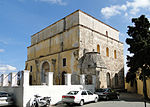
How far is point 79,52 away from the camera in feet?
76.4

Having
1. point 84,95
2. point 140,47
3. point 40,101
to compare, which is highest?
point 140,47

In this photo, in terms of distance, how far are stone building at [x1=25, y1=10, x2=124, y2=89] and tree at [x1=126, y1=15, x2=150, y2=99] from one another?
5.04m

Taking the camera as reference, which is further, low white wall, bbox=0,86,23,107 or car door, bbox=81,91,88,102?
car door, bbox=81,91,88,102

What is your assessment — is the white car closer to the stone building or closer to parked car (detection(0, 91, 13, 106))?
parked car (detection(0, 91, 13, 106))

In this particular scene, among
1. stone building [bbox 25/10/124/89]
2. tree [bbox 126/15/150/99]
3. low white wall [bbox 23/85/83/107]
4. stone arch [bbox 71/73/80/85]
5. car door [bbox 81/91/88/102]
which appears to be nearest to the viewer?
low white wall [bbox 23/85/83/107]

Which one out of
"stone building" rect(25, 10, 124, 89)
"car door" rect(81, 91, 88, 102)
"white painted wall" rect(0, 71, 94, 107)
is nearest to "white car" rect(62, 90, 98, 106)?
"car door" rect(81, 91, 88, 102)

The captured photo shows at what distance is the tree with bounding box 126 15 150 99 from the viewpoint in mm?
17078

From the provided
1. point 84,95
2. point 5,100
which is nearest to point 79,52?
point 84,95

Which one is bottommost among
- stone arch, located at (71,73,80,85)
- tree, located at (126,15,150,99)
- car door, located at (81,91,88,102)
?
car door, located at (81,91,88,102)

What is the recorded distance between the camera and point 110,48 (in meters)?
30.2

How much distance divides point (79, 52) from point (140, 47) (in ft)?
29.7

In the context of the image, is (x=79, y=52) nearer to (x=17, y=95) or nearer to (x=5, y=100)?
(x=17, y=95)

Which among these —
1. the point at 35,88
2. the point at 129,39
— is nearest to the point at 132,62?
the point at 129,39

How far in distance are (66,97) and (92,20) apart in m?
18.6
